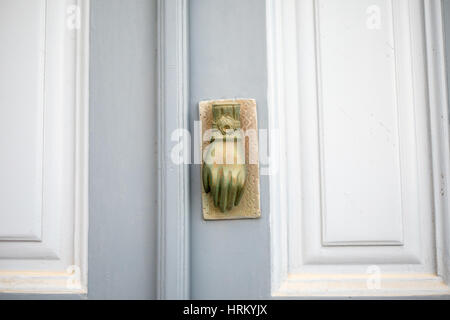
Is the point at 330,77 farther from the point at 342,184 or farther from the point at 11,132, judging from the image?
the point at 11,132

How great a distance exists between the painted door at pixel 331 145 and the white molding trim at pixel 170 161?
0.09 ft

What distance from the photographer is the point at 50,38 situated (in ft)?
3.25

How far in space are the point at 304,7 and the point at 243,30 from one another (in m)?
0.13

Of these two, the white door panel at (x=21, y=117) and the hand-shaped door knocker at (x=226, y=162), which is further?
the white door panel at (x=21, y=117)

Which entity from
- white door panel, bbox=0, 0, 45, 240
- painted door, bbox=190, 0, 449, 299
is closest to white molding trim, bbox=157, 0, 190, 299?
painted door, bbox=190, 0, 449, 299

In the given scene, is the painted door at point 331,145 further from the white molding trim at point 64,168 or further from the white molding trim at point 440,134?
the white molding trim at point 64,168

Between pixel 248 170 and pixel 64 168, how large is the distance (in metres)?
0.36

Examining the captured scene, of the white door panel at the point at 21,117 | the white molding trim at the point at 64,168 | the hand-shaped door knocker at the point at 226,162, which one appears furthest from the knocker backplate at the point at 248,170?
the white door panel at the point at 21,117

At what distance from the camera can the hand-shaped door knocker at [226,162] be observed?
0.85m

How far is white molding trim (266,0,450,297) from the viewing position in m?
0.87

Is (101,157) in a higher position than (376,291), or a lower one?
higher

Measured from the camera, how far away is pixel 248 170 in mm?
886

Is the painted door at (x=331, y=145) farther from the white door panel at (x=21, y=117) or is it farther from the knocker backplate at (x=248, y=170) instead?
the white door panel at (x=21, y=117)
